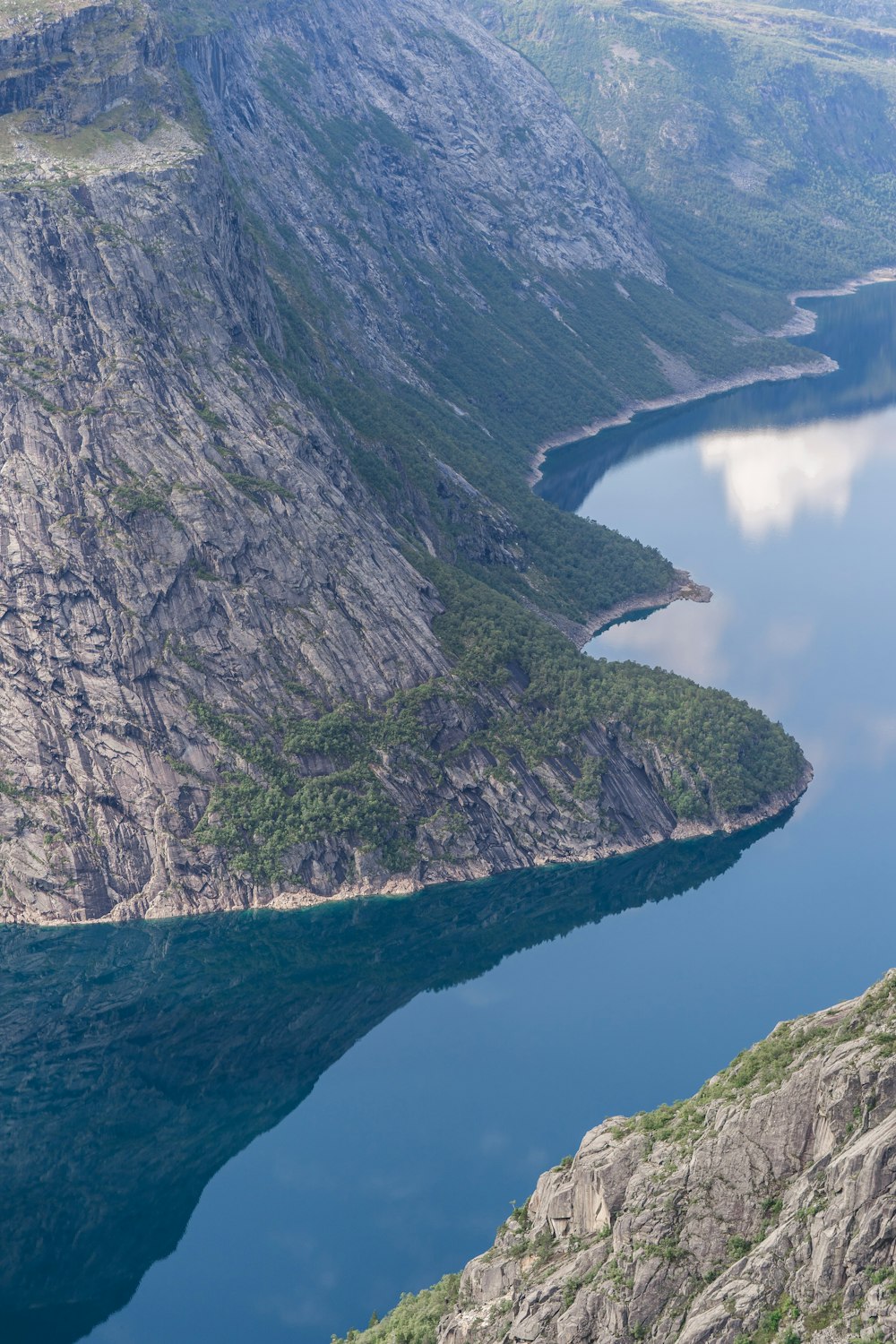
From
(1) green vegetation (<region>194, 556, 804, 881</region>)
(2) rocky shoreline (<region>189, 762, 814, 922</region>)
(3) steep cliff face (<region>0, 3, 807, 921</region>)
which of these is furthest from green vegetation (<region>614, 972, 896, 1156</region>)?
(3) steep cliff face (<region>0, 3, 807, 921</region>)

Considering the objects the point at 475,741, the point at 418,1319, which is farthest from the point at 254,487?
the point at 418,1319

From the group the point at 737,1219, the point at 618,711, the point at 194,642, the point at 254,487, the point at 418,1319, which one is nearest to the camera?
the point at 737,1219

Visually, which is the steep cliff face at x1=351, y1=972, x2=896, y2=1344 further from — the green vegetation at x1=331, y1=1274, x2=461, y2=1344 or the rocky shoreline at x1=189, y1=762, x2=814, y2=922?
the rocky shoreline at x1=189, y1=762, x2=814, y2=922

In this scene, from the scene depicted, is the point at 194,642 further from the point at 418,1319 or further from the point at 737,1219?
the point at 737,1219

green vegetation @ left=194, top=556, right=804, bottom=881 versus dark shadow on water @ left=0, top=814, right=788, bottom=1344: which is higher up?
green vegetation @ left=194, top=556, right=804, bottom=881

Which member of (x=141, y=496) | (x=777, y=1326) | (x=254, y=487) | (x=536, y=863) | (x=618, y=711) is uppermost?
(x=254, y=487)
